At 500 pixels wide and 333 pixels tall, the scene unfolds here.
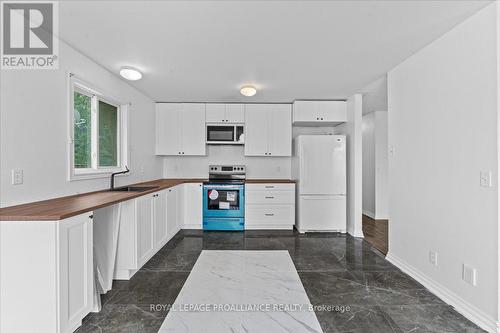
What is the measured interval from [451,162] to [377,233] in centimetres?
247

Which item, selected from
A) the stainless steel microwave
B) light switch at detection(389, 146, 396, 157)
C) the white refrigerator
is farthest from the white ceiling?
the stainless steel microwave

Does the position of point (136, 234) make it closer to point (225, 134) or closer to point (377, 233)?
point (225, 134)

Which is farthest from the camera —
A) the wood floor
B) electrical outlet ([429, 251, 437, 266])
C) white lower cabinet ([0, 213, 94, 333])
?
the wood floor

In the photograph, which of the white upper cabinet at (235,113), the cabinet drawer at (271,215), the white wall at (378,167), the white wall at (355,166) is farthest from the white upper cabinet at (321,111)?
the cabinet drawer at (271,215)

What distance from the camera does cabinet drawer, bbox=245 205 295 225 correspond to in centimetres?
448

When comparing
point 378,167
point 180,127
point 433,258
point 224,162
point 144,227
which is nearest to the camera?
point 433,258

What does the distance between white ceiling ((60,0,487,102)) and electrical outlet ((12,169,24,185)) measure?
125 centimetres

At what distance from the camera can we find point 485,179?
6.09 ft

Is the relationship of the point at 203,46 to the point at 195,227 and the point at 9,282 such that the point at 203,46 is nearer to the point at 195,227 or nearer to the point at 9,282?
the point at 9,282

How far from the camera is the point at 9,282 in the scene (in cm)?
157

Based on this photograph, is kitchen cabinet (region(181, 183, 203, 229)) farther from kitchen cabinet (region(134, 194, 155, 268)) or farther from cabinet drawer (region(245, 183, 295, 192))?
kitchen cabinet (region(134, 194, 155, 268))

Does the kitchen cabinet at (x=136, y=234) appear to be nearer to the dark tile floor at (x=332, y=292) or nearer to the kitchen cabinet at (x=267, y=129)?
the dark tile floor at (x=332, y=292)

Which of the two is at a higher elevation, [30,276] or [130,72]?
[130,72]

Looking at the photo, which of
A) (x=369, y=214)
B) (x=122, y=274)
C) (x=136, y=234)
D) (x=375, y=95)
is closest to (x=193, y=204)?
(x=136, y=234)
